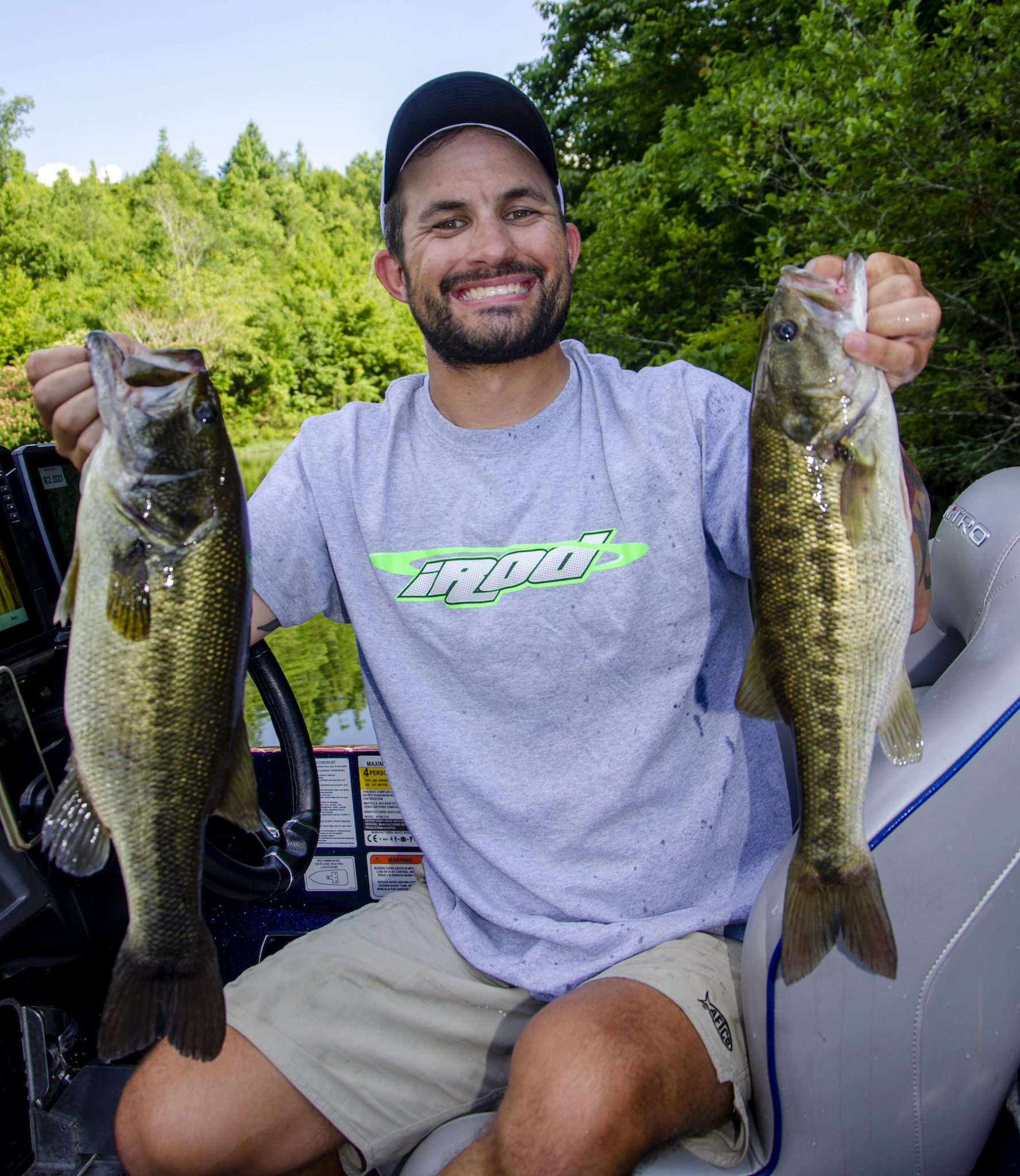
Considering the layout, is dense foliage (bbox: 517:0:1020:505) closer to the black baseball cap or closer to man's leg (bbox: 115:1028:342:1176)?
the black baseball cap

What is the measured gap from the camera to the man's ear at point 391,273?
258 centimetres

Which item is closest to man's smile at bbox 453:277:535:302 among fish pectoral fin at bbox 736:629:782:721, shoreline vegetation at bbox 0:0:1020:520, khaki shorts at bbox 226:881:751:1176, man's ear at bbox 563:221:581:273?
man's ear at bbox 563:221:581:273

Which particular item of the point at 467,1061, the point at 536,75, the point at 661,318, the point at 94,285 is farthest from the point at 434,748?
the point at 94,285

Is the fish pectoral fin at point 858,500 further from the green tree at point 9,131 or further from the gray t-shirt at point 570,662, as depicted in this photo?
the green tree at point 9,131

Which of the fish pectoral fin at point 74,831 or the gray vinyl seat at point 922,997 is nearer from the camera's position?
the fish pectoral fin at point 74,831

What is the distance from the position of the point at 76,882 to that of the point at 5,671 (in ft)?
1.62

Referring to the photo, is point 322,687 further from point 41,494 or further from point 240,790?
point 240,790

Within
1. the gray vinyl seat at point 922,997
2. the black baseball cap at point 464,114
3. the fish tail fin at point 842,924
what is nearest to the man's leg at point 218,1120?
the gray vinyl seat at point 922,997

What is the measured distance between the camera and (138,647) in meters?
1.42

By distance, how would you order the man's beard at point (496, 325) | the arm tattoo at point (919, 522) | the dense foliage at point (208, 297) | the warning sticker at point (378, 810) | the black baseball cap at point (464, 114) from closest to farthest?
the arm tattoo at point (919, 522) < the man's beard at point (496, 325) < the black baseball cap at point (464, 114) < the warning sticker at point (378, 810) < the dense foliage at point (208, 297)

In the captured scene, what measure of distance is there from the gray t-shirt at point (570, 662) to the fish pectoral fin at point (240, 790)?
23.6 inches

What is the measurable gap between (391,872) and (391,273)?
177 cm

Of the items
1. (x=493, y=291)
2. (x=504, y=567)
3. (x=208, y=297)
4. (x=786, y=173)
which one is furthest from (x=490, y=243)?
(x=208, y=297)

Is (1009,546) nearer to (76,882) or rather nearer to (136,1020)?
(136,1020)
